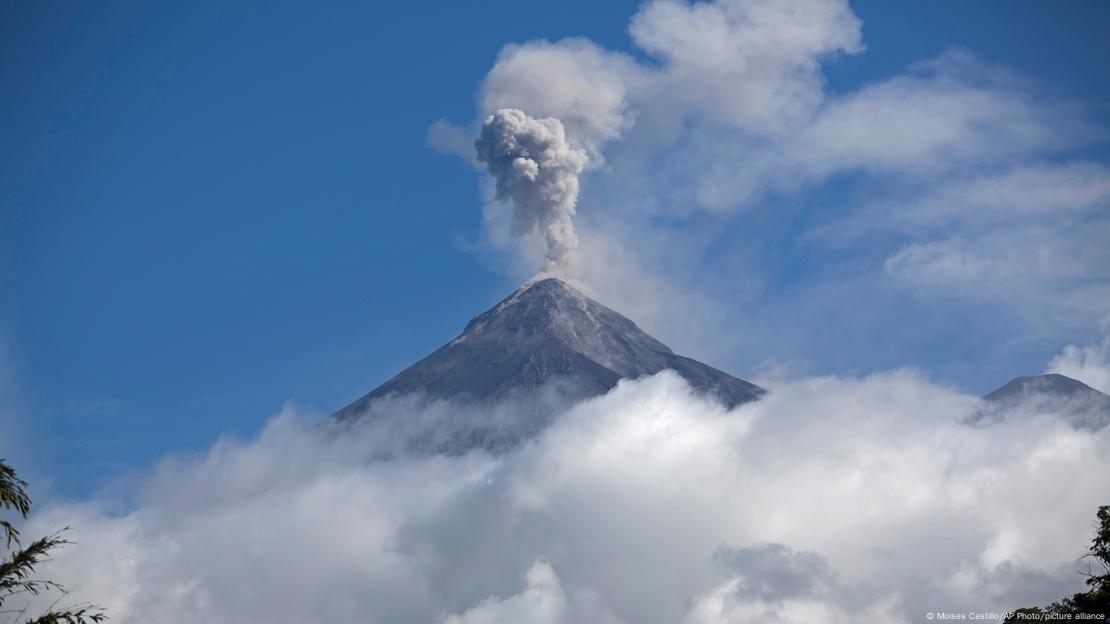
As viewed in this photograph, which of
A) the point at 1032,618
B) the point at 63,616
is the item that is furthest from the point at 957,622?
the point at 63,616

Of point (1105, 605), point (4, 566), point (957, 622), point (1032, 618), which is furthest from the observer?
point (957, 622)

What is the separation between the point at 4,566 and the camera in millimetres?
17609

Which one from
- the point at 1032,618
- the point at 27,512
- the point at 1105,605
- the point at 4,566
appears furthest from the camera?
the point at 1032,618

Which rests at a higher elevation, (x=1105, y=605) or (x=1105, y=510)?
(x=1105, y=510)

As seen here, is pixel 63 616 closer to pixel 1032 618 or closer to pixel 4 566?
pixel 4 566

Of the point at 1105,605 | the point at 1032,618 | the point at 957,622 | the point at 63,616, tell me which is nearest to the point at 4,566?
the point at 63,616

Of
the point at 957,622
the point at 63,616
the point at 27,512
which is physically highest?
the point at 957,622

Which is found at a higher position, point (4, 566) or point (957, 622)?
point (957, 622)

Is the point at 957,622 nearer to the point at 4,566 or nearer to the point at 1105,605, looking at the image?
the point at 1105,605

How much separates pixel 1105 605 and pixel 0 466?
30.5 m

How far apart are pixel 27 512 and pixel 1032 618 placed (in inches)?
1389

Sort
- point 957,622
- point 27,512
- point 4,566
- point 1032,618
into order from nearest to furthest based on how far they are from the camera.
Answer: point 4,566 < point 27,512 < point 1032,618 < point 957,622

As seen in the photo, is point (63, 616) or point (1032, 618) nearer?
point (63, 616)

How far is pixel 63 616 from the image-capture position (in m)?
18.0
